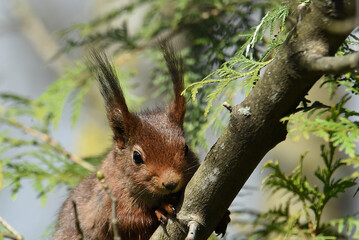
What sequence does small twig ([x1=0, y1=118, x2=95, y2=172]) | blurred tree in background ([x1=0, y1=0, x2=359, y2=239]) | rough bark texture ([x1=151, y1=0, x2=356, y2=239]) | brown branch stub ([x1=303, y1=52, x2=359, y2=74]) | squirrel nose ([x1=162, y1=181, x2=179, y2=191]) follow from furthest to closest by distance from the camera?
small twig ([x1=0, y1=118, x2=95, y2=172]) → blurred tree in background ([x1=0, y1=0, x2=359, y2=239]) → squirrel nose ([x1=162, y1=181, x2=179, y2=191]) → rough bark texture ([x1=151, y1=0, x2=356, y2=239]) → brown branch stub ([x1=303, y1=52, x2=359, y2=74])

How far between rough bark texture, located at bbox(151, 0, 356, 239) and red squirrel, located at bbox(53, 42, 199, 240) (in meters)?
0.17

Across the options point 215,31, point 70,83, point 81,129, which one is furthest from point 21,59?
point 215,31

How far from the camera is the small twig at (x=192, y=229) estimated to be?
5.74 ft

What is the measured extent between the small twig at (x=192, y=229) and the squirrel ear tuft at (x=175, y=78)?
0.69 m

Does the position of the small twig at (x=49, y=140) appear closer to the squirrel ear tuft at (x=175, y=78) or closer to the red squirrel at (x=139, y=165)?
the red squirrel at (x=139, y=165)

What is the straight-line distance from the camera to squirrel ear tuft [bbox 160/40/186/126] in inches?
85.7

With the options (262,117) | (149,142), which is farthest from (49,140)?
(262,117)

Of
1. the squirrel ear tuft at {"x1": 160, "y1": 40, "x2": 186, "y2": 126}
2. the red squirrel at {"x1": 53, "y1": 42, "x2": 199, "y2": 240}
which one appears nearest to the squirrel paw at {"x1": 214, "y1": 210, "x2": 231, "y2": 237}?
the red squirrel at {"x1": 53, "y1": 42, "x2": 199, "y2": 240}

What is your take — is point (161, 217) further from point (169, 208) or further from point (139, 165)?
point (139, 165)

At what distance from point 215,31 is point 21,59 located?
6.37m

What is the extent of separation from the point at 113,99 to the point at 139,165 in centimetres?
31

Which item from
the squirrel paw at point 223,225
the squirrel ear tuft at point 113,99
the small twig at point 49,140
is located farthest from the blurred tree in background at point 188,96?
the squirrel ear tuft at point 113,99

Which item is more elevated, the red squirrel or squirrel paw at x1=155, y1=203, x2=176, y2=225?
the red squirrel

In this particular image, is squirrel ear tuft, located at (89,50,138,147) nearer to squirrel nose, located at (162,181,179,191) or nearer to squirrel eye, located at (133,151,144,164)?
squirrel eye, located at (133,151,144,164)
